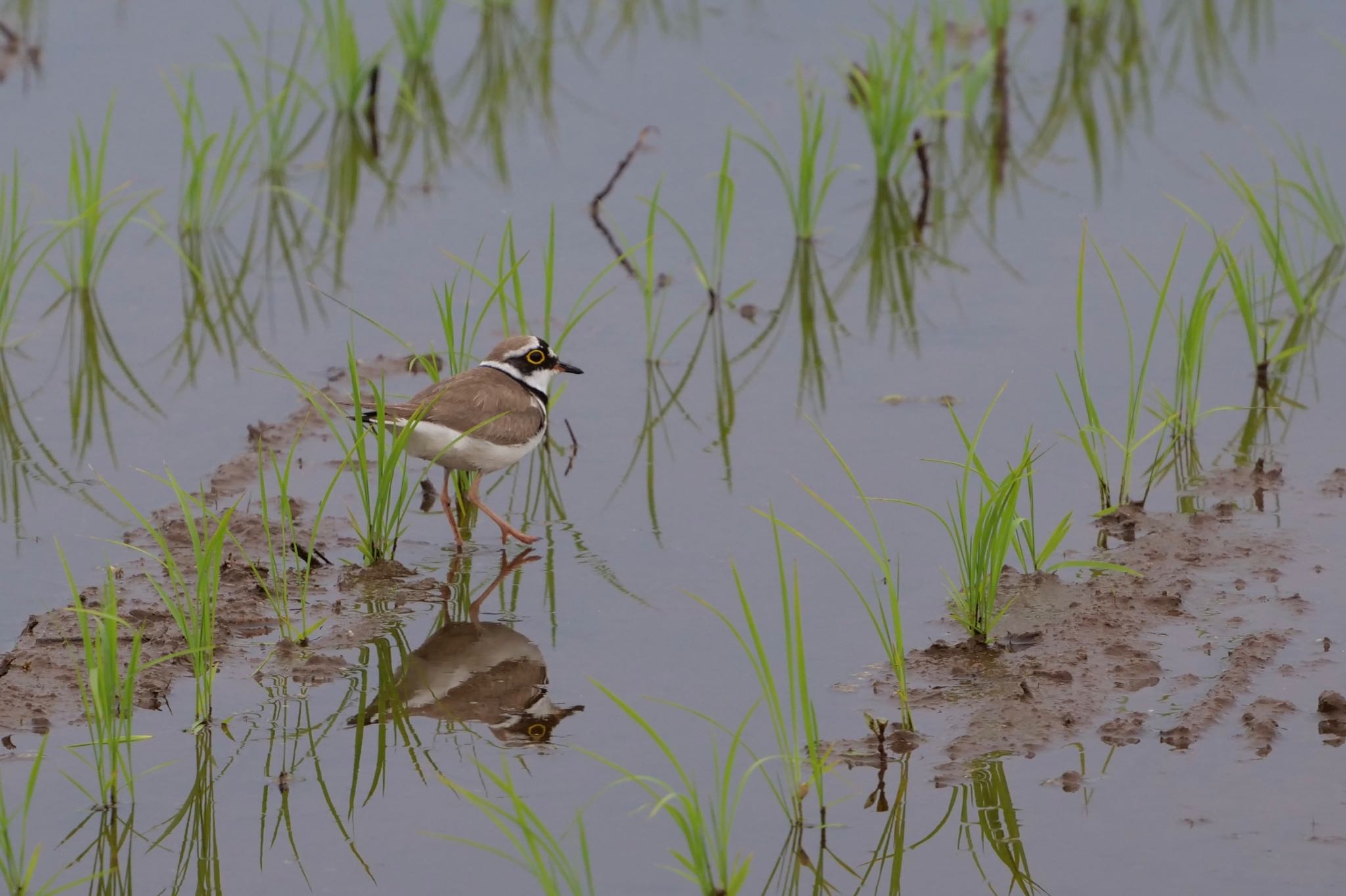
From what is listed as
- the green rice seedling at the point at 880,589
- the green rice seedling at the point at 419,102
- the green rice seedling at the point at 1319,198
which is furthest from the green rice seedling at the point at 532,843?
the green rice seedling at the point at 419,102

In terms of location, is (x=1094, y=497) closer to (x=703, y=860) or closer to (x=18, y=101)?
(x=703, y=860)

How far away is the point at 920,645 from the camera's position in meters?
6.35

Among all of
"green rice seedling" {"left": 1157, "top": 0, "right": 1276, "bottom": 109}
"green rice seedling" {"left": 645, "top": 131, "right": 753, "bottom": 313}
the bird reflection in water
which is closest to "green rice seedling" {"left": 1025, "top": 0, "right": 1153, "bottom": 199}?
"green rice seedling" {"left": 1157, "top": 0, "right": 1276, "bottom": 109}

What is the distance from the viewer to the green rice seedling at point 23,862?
15.2 feet

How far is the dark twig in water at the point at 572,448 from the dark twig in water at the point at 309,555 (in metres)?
1.45

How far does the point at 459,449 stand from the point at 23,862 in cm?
277

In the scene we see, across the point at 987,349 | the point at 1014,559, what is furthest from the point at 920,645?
the point at 987,349

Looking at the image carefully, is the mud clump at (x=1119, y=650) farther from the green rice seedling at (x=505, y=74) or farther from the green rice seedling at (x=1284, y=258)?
the green rice seedling at (x=505, y=74)

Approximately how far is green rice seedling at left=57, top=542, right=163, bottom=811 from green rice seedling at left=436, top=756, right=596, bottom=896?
3.29 feet

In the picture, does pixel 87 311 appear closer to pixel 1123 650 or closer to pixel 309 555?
pixel 309 555

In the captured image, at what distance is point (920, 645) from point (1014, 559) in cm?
92

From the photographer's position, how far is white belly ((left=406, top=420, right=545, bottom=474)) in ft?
22.8

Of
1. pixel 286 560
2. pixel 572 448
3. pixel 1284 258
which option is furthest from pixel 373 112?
pixel 1284 258

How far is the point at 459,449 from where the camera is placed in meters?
7.10
